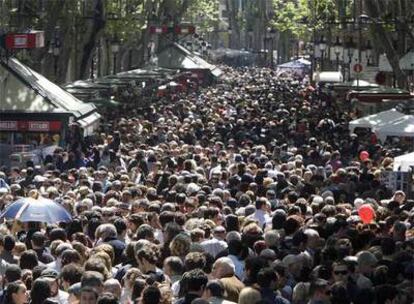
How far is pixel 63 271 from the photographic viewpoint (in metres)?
11.9

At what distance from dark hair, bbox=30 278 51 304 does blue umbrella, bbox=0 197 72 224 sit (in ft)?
15.3

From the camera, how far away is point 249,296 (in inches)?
431

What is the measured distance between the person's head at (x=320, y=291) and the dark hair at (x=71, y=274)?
2065mm

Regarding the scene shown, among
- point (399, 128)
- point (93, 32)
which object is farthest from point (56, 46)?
point (399, 128)

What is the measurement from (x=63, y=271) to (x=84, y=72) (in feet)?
127

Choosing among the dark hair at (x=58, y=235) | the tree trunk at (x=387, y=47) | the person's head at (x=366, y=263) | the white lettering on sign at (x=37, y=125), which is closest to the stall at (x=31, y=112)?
the white lettering on sign at (x=37, y=125)

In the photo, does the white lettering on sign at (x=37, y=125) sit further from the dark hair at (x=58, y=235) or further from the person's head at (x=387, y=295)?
the person's head at (x=387, y=295)

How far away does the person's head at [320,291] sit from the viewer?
11.5 metres

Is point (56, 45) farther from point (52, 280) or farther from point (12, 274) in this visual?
point (52, 280)

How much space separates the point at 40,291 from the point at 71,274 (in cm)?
92

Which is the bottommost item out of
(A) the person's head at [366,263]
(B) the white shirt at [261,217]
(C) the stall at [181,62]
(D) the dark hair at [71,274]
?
(C) the stall at [181,62]

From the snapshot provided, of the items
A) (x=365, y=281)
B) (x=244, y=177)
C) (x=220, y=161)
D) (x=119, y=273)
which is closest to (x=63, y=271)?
(x=119, y=273)

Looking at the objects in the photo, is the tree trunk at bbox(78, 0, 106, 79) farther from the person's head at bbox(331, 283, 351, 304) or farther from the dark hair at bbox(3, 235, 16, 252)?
the person's head at bbox(331, 283, 351, 304)

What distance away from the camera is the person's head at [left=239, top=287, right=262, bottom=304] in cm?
1091
